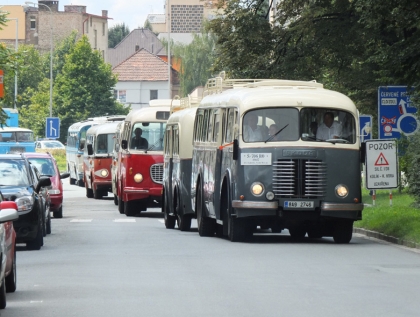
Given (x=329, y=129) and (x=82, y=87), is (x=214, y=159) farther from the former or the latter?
(x=82, y=87)

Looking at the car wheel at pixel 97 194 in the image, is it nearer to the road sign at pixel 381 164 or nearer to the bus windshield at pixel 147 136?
the bus windshield at pixel 147 136

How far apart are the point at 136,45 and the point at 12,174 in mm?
150900

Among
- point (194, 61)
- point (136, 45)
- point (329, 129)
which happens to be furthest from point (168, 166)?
point (136, 45)

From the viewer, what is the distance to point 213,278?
49.2 feet

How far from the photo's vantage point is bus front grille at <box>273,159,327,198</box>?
21219 millimetres

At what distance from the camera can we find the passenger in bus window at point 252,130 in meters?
21.6

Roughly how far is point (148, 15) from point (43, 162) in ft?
542

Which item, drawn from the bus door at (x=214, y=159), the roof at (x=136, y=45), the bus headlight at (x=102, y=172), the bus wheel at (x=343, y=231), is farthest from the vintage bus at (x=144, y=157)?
the roof at (x=136, y=45)

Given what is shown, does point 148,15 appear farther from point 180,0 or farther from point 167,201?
point 167,201

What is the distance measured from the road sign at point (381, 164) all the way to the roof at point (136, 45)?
477ft

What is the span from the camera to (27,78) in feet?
437

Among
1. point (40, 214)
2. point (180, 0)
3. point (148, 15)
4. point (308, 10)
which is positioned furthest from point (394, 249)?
point (148, 15)

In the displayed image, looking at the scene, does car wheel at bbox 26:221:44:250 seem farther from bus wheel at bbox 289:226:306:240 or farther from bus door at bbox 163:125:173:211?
bus door at bbox 163:125:173:211

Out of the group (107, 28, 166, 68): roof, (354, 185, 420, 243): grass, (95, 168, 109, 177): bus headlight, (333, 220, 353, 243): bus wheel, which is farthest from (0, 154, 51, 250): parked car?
(107, 28, 166, 68): roof
